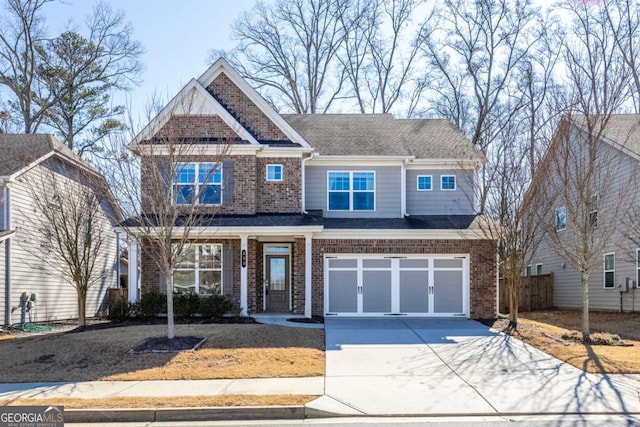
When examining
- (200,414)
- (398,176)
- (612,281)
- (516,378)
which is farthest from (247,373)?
(612,281)

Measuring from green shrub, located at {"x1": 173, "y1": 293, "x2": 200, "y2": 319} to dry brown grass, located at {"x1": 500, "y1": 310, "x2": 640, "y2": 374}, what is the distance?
29.6ft

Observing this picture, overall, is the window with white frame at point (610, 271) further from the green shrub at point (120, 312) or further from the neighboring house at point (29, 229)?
the neighboring house at point (29, 229)

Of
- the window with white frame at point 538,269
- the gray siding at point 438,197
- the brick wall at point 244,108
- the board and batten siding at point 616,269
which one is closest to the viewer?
the board and batten siding at point 616,269

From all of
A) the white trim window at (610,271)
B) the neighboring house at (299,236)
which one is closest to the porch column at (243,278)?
the neighboring house at (299,236)

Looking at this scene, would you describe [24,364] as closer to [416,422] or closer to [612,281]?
[416,422]

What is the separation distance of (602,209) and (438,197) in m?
5.12

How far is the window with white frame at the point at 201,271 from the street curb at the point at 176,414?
1014 centimetres

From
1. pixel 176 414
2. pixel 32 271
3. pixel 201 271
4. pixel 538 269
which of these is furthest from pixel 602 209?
pixel 32 271

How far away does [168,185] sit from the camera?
12.6 m

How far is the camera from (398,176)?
64.2 feet

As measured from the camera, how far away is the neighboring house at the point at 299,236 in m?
17.8

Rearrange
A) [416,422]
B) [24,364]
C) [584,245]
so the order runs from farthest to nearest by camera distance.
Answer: [584,245]
[24,364]
[416,422]

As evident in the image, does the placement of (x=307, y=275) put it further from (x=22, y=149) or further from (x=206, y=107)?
(x=22, y=149)

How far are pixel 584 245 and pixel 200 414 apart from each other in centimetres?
988
